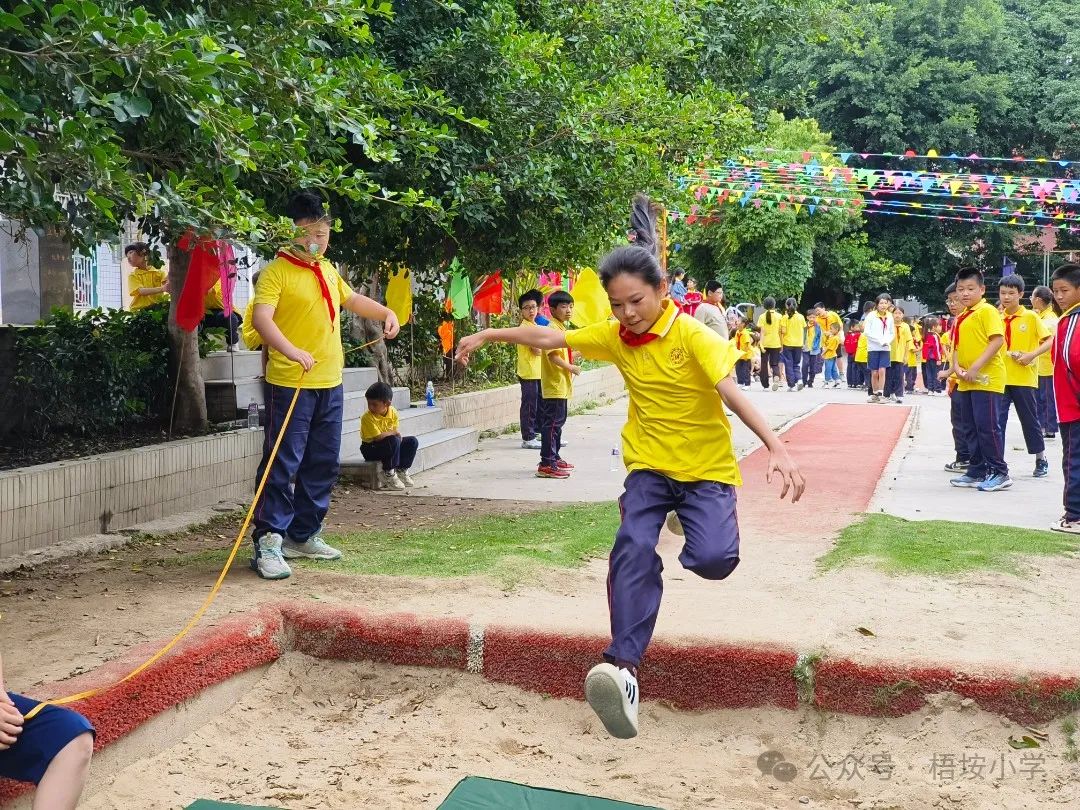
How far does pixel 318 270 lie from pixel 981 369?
6276mm

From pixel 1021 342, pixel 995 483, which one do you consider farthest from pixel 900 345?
pixel 995 483

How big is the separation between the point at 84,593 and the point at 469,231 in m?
4.88

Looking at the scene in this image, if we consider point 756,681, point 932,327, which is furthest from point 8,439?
point 932,327

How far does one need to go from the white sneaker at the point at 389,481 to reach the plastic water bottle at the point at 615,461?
8.20 ft

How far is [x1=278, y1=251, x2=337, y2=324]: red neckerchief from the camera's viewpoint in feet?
19.5

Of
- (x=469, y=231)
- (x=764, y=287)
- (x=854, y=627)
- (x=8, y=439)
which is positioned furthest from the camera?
(x=764, y=287)

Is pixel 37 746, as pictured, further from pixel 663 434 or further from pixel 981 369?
pixel 981 369

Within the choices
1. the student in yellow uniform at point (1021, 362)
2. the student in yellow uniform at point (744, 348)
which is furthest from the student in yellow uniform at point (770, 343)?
the student in yellow uniform at point (1021, 362)

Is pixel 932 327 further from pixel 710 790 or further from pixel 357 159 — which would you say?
pixel 710 790

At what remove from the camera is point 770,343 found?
22281 mm

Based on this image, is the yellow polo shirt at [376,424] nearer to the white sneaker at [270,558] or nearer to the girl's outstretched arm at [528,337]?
the white sneaker at [270,558]

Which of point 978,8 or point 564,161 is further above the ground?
point 978,8

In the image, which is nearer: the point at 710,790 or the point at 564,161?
the point at 710,790

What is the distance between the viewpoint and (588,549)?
698cm
